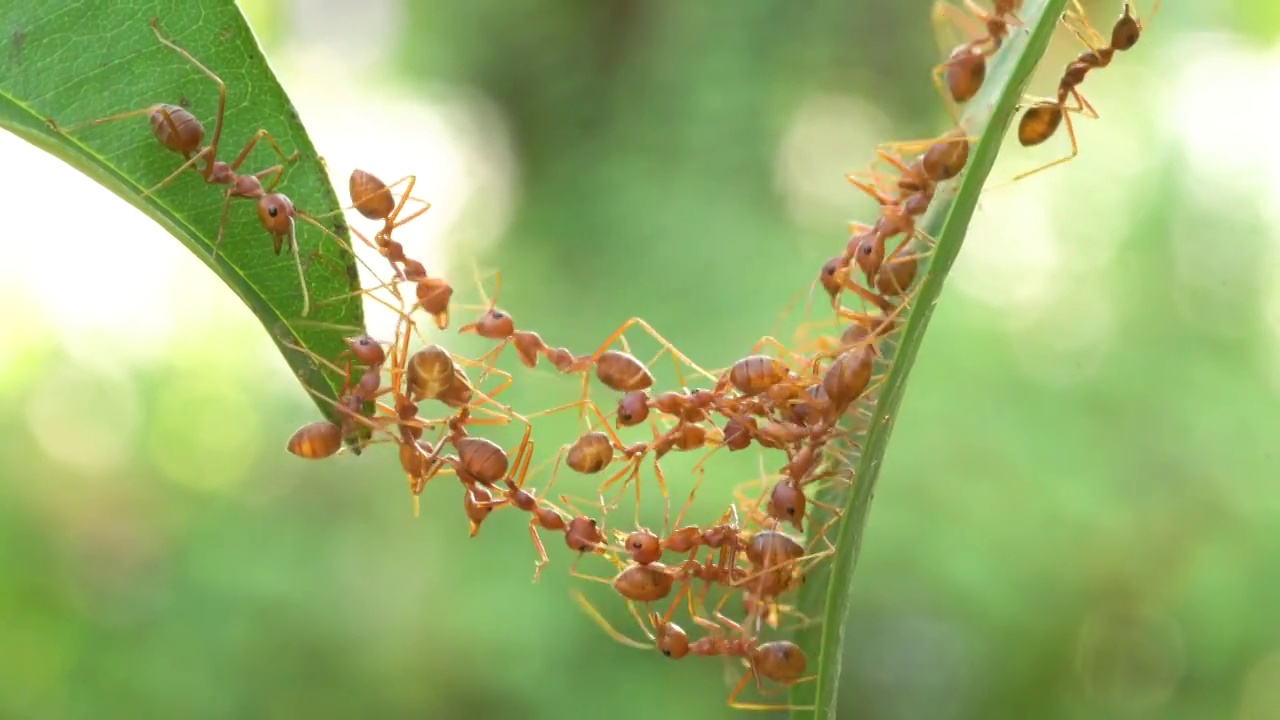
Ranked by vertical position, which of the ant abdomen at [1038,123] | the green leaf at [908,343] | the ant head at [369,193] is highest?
the ant head at [369,193]

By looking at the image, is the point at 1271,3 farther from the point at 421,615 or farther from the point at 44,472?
the point at 44,472

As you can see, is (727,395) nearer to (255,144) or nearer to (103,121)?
(255,144)

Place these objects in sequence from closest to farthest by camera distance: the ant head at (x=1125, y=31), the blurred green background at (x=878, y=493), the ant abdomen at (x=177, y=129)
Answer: the ant abdomen at (x=177, y=129) < the ant head at (x=1125, y=31) < the blurred green background at (x=878, y=493)

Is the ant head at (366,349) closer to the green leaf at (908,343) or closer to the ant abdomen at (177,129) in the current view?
the ant abdomen at (177,129)

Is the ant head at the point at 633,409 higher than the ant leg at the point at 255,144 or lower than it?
lower

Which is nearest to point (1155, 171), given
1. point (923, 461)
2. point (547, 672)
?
point (923, 461)

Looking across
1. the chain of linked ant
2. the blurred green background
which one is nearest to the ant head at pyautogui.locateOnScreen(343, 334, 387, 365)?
the chain of linked ant

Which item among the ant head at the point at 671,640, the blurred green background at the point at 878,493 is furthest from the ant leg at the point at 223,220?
the blurred green background at the point at 878,493
